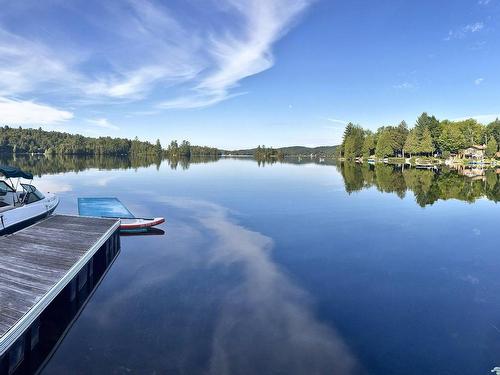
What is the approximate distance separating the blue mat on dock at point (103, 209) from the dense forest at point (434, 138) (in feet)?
404

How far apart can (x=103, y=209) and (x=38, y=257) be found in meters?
15.0

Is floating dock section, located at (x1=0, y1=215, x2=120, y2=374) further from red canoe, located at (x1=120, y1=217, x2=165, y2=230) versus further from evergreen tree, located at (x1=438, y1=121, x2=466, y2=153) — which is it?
evergreen tree, located at (x1=438, y1=121, x2=466, y2=153)

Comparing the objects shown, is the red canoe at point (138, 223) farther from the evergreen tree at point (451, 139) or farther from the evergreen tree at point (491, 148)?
the evergreen tree at point (491, 148)

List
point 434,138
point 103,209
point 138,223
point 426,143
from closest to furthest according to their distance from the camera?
point 138,223, point 103,209, point 426,143, point 434,138

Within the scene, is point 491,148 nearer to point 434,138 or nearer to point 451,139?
point 451,139

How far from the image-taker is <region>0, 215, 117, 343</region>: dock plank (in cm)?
994

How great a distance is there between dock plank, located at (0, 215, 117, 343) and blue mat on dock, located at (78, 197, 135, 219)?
485 cm

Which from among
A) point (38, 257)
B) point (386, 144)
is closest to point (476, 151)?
point (386, 144)

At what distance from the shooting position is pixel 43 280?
11.6 metres

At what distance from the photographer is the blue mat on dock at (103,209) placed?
86.4ft

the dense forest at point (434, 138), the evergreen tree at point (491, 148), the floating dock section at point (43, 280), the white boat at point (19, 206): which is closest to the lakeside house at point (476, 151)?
the dense forest at point (434, 138)

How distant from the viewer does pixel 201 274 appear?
16.4 metres

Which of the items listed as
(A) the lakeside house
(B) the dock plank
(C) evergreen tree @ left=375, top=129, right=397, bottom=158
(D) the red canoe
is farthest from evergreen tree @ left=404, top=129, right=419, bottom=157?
(B) the dock plank

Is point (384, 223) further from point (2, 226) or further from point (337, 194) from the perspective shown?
point (2, 226)
